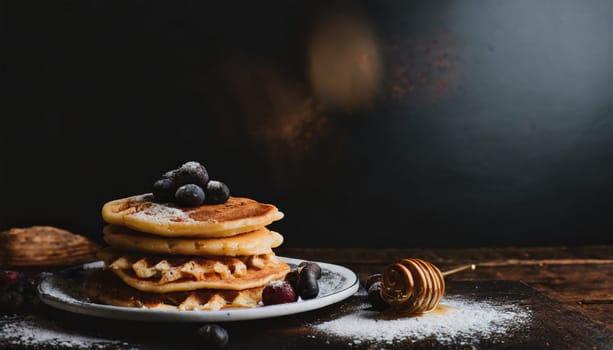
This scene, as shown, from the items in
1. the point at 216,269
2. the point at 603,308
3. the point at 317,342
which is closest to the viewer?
the point at 317,342

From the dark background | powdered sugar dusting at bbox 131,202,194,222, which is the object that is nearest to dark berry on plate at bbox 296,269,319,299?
powdered sugar dusting at bbox 131,202,194,222

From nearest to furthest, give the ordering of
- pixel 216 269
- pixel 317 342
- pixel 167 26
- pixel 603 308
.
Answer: pixel 317 342, pixel 216 269, pixel 603 308, pixel 167 26

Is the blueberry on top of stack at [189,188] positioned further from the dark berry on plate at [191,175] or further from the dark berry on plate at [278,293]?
the dark berry on plate at [278,293]

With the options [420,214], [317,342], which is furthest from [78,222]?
[317,342]

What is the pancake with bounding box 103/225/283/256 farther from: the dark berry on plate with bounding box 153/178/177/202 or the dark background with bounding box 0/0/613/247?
the dark background with bounding box 0/0/613/247

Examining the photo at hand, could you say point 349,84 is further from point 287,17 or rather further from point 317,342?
point 317,342

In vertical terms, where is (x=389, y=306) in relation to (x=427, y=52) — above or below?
below

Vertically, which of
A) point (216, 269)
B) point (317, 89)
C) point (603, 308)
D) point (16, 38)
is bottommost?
point (603, 308)

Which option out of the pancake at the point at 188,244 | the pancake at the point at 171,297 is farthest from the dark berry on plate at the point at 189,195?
the pancake at the point at 171,297
